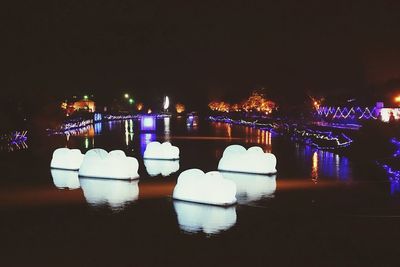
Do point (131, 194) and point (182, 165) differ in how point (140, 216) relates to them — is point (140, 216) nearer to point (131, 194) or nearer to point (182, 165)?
point (131, 194)

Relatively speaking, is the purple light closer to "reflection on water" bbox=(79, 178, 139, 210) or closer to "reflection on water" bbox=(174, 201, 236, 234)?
"reflection on water" bbox=(79, 178, 139, 210)

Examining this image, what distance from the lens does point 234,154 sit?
23.1 metres

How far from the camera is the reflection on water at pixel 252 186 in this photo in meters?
17.4

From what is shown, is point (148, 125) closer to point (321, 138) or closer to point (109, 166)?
point (321, 138)

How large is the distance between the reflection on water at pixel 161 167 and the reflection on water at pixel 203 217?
7.33 m

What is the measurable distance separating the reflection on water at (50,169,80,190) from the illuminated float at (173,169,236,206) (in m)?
4.77

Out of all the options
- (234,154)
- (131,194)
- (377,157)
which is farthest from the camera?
(377,157)

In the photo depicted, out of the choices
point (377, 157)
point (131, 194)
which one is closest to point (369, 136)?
point (377, 157)

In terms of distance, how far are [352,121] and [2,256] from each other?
143ft

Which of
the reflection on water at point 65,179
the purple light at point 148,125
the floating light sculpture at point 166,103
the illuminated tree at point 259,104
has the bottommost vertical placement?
the reflection on water at point 65,179

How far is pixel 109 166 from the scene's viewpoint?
20.5 metres

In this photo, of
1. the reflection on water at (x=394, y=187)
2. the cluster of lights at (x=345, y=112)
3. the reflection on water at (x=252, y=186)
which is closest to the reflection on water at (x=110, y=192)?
the reflection on water at (x=252, y=186)

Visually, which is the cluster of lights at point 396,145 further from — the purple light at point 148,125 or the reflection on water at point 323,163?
the purple light at point 148,125

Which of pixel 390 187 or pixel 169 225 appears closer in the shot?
pixel 169 225
